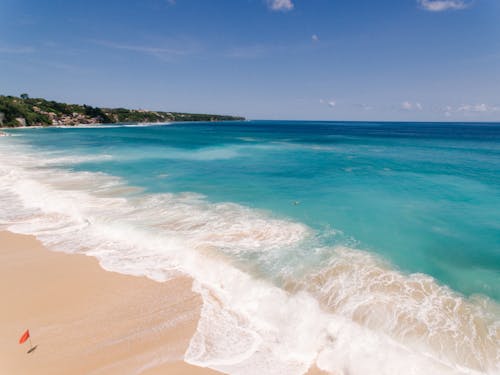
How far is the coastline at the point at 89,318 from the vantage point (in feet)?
15.8

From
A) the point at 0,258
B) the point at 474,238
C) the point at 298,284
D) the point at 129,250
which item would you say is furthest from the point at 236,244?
the point at 474,238

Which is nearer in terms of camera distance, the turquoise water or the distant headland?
the turquoise water

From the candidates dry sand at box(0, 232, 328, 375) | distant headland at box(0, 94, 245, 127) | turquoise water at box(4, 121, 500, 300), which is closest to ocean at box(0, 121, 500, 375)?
turquoise water at box(4, 121, 500, 300)

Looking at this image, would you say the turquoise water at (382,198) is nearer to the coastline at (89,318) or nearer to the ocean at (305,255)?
the ocean at (305,255)

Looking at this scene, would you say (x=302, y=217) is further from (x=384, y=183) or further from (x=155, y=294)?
(x=384, y=183)

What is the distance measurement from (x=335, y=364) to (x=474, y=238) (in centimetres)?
979

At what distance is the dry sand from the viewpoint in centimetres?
481

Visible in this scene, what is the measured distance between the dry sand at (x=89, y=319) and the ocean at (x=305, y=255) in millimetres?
443

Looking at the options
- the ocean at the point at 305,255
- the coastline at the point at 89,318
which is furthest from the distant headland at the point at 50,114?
the coastline at the point at 89,318

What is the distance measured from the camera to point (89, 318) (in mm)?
5887

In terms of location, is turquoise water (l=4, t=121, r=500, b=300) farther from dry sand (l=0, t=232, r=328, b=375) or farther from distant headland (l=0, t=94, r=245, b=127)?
distant headland (l=0, t=94, r=245, b=127)

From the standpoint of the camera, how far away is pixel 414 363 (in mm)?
5035

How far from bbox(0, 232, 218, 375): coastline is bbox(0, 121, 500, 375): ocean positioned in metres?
0.46

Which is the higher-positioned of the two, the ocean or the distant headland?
the distant headland
